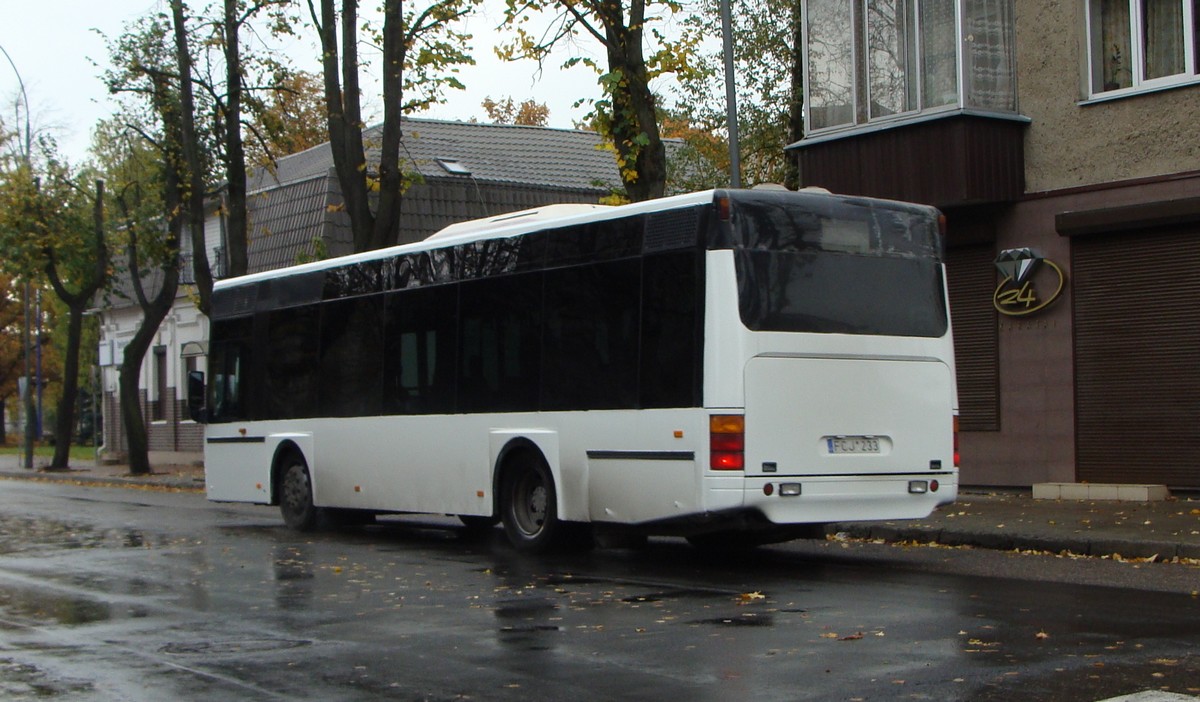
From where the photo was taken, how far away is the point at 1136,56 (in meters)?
18.8

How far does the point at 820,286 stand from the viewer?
1249 cm

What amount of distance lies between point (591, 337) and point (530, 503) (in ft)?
6.11

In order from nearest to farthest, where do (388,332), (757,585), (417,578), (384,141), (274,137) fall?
(757,585) → (417,578) → (388,332) → (384,141) → (274,137)

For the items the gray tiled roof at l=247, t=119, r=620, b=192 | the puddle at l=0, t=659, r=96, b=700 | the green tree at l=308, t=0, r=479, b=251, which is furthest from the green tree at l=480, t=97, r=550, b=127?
the puddle at l=0, t=659, r=96, b=700

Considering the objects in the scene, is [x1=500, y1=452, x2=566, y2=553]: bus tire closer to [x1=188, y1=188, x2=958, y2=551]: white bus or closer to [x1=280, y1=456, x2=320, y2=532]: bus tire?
[x1=188, y1=188, x2=958, y2=551]: white bus

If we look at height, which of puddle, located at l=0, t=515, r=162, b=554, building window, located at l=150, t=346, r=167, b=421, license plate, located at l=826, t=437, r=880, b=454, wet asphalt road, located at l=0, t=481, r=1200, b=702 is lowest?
wet asphalt road, located at l=0, t=481, r=1200, b=702

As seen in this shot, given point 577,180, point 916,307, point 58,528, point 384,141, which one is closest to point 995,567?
point 916,307

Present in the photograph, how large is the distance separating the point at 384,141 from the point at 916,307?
14114mm

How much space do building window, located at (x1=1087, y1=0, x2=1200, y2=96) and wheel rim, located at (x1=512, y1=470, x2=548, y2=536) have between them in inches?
360

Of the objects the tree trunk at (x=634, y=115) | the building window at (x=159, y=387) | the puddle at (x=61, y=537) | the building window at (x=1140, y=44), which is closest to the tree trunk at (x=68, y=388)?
the building window at (x=159, y=387)

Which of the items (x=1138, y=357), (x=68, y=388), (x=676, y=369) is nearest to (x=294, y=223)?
(x=68, y=388)

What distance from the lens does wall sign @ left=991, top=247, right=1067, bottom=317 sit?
19.5 meters

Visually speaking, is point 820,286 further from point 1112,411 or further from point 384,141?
point 384,141

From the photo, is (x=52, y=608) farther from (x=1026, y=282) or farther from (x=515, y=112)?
(x=515, y=112)
